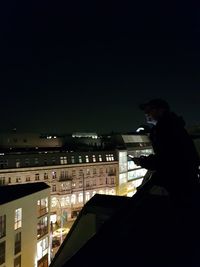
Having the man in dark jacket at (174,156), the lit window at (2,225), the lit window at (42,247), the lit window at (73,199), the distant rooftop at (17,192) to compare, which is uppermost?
the man in dark jacket at (174,156)

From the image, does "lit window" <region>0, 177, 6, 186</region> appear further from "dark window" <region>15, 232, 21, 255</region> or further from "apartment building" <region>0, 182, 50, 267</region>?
"dark window" <region>15, 232, 21, 255</region>

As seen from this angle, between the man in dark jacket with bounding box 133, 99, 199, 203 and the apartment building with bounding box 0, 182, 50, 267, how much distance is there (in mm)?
20388

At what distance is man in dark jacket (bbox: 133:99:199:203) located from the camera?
3848mm

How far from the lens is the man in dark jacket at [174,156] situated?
3.85 metres

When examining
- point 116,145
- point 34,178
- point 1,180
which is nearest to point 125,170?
point 116,145

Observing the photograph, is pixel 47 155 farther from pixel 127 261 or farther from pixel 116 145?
pixel 127 261

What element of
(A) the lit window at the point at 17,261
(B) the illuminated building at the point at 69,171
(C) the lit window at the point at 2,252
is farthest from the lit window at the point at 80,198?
(C) the lit window at the point at 2,252

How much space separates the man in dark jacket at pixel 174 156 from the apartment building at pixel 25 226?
2039cm

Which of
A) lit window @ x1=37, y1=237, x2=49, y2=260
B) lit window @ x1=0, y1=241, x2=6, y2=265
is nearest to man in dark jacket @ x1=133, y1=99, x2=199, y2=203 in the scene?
lit window @ x1=0, y1=241, x2=6, y2=265

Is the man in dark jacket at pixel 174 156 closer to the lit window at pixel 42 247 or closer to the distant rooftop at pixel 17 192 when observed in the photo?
the distant rooftop at pixel 17 192

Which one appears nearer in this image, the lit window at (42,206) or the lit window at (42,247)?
the lit window at (42,247)

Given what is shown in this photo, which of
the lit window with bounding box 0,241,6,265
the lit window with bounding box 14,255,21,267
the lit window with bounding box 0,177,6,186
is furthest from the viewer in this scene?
Result: the lit window with bounding box 0,177,6,186

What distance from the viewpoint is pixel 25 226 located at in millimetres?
25141

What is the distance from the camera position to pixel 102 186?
187ft
